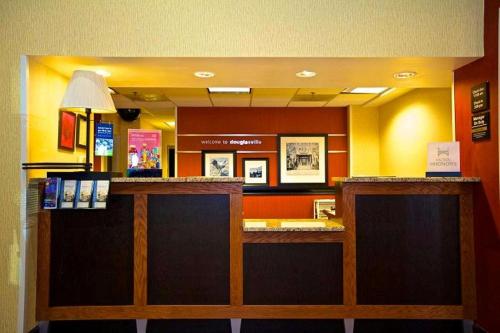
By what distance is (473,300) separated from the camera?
3131mm

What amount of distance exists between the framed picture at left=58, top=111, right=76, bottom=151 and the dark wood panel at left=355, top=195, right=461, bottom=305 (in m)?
2.76

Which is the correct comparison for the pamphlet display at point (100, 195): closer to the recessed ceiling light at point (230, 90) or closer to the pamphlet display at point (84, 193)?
the pamphlet display at point (84, 193)

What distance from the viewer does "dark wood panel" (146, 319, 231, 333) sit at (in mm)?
3111

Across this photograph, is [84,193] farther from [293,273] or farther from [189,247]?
[293,273]

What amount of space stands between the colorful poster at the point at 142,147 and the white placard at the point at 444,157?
239 cm

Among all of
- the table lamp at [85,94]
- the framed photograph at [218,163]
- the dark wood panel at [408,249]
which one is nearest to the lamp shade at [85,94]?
the table lamp at [85,94]

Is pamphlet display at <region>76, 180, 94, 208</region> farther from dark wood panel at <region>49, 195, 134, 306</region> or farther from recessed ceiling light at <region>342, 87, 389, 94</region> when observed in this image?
recessed ceiling light at <region>342, 87, 389, 94</region>

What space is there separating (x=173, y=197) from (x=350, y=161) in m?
4.51

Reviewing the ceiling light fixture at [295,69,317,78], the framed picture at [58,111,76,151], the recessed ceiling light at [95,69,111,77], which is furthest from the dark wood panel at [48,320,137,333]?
the ceiling light fixture at [295,69,317,78]

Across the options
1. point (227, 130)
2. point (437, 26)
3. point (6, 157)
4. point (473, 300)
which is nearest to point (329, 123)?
point (227, 130)

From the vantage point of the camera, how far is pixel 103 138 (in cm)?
323

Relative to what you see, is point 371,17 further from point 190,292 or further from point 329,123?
point 329,123

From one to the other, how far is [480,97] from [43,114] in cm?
374

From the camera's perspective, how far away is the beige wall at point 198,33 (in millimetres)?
3012
